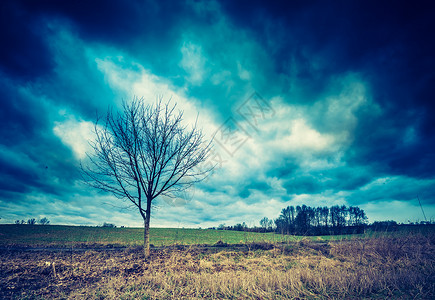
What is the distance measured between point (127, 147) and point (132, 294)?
6877mm

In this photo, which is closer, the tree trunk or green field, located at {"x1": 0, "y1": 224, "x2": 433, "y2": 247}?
the tree trunk

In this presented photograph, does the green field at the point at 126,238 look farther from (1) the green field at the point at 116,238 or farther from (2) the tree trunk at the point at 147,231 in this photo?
(2) the tree trunk at the point at 147,231

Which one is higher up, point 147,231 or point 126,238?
point 147,231

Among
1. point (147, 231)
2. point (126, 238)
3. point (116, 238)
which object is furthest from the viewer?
point (126, 238)

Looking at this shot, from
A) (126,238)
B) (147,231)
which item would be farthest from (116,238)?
(147,231)

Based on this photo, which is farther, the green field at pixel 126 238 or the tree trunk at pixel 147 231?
the green field at pixel 126 238

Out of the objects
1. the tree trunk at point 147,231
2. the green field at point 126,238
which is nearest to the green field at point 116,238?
the green field at point 126,238

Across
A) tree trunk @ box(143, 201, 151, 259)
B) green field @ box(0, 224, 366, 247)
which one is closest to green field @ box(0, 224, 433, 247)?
green field @ box(0, 224, 366, 247)

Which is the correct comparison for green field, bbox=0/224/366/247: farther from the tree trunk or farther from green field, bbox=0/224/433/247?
the tree trunk

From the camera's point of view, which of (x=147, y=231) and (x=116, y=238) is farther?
(x=116, y=238)

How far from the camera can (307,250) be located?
1334 cm

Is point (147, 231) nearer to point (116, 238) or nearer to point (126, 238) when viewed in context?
point (116, 238)

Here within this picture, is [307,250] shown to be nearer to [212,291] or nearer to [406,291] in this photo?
[406,291]

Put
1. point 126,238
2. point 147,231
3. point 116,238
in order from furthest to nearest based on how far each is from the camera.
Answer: point 126,238 < point 116,238 < point 147,231
